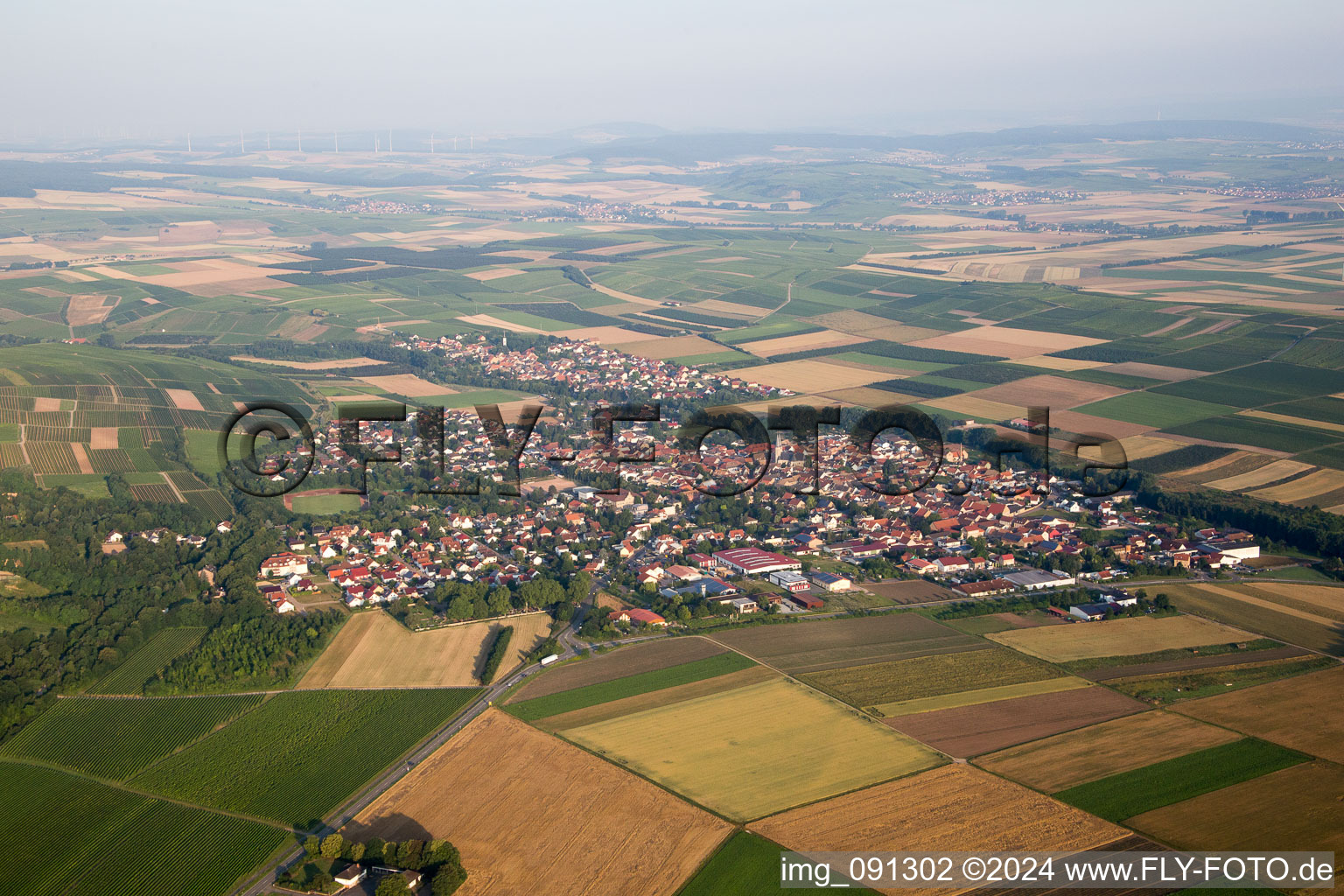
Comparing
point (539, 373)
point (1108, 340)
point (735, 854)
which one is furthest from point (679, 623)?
point (1108, 340)

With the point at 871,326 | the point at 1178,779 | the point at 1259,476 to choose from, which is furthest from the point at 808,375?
the point at 1178,779

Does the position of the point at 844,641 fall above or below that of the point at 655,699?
above

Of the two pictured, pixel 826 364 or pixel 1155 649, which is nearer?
pixel 1155 649

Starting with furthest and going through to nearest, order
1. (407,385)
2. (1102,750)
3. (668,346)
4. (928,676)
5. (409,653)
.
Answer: (668,346) → (407,385) → (409,653) → (928,676) → (1102,750)

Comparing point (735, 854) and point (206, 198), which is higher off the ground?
point (206, 198)

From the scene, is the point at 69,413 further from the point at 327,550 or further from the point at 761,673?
the point at 761,673

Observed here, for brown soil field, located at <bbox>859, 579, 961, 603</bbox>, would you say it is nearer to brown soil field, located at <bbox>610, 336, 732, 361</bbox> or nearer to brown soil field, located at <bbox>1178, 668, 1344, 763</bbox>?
brown soil field, located at <bbox>1178, 668, 1344, 763</bbox>

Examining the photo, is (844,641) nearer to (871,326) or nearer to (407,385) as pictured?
(407,385)
